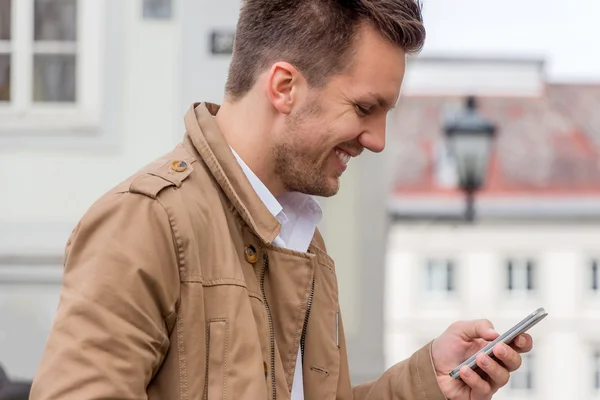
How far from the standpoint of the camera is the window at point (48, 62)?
18.9 ft

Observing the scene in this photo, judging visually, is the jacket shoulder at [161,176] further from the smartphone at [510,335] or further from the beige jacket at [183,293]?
the smartphone at [510,335]

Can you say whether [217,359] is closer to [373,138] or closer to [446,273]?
[373,138]

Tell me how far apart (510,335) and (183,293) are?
0.60 meters

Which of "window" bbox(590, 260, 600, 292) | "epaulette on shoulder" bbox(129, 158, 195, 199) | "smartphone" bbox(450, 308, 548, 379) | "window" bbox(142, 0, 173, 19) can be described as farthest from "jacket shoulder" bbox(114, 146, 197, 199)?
"window" bbox(590, 260, 600, 292)

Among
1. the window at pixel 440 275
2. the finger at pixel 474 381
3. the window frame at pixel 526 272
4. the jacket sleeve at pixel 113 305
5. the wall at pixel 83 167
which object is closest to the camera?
the jacket sleeve at pixel 113 305

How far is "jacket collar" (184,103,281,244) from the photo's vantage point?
5.90 ft

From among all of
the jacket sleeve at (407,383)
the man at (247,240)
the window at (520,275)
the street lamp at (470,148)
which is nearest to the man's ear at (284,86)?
the man at (247,240)

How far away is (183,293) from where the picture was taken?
1.67 metres

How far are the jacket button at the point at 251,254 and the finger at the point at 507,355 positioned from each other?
45cm

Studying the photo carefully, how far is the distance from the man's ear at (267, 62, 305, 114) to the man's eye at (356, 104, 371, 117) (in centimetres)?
9

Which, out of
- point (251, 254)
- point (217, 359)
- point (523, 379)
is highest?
point (251, 254)

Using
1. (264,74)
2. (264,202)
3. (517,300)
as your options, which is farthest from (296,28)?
(517,300)

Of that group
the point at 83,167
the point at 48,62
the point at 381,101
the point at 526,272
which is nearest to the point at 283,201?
the point at 381,101

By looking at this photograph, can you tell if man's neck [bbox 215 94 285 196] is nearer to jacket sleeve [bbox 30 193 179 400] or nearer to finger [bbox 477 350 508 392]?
jacket sleeve [bbox 30 193 179 400]
